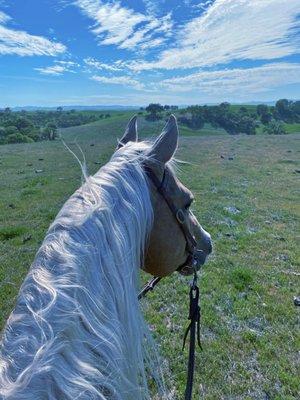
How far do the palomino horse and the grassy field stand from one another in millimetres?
1888

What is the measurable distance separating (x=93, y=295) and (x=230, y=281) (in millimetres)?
5871

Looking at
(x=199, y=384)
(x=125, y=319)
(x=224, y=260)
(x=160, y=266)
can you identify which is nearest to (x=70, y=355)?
(x=125, y=319)

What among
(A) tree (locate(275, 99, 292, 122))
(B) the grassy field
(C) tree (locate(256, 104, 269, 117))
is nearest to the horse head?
(B) the grassy field

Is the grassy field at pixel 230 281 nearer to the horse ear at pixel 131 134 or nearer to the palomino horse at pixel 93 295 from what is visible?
the horse ear at pixel 131 134

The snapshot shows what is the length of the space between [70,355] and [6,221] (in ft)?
32.3

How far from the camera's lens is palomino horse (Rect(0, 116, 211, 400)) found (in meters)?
1.24

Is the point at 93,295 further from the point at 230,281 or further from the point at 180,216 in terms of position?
the point at 230,281

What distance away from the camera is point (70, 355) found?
1.31 metres

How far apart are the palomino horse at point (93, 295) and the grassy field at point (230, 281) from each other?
6.19ft


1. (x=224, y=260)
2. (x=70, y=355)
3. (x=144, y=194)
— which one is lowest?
(x=224, y=260)

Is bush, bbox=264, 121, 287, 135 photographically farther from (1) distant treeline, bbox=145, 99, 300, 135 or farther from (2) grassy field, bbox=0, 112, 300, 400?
(2) grassy field, bbox=0, 112, 300, 400

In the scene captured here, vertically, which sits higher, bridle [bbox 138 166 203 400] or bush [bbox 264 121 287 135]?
bridle [bbox 138 166 203 400]

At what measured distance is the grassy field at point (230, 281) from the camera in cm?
446

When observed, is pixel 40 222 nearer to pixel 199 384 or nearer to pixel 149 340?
pixel 199 384
